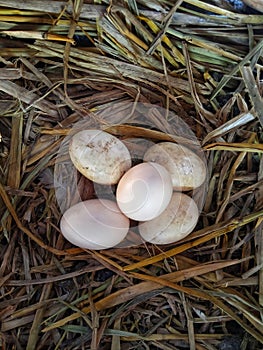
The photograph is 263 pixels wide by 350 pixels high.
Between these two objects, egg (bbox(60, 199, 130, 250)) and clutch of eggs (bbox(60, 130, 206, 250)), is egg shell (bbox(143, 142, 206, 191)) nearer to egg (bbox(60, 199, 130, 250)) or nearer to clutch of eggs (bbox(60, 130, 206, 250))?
clutch of eggs (bbox(60, 130, 206, 250))

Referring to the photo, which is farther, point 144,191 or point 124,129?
point 124,129

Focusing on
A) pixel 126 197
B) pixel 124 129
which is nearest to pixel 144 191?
pixel 126 197

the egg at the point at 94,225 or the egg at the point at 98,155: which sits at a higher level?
the egg at the point at 98,155

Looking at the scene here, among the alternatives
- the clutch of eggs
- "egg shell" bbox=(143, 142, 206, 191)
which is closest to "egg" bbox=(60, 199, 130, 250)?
the clutch of eggs

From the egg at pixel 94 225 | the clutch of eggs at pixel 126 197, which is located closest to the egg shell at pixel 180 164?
the clutch of eggs at pixel 126 197

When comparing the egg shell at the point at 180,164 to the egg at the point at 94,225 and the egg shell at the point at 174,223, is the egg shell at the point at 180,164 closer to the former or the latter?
the egg shell at the point at 174,223

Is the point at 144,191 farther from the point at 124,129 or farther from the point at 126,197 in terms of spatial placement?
the point at 124,129

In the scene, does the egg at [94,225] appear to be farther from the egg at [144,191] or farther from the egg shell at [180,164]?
the egg shell at [180,164]
